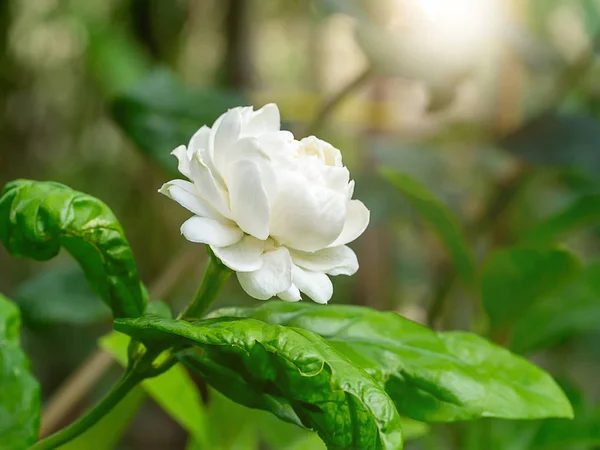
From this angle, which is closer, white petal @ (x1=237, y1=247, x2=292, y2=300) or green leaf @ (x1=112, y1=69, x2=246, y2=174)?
white petal @ (x1=237, y1=247, x2=292, y2=300)

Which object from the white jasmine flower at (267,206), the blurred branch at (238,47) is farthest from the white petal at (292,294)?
the blurred branch at (238,47)

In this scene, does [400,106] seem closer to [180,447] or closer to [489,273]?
[489,273]

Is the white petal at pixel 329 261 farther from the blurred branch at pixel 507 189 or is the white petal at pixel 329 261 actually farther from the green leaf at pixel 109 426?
the blurred branch at pixel 507 189

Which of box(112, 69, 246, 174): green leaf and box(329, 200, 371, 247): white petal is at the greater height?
box(329, 200, 371, 247): white petal

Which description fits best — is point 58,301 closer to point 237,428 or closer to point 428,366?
point 237,428

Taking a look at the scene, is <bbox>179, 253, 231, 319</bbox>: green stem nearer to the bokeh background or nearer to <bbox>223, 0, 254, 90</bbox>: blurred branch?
the bokeh background

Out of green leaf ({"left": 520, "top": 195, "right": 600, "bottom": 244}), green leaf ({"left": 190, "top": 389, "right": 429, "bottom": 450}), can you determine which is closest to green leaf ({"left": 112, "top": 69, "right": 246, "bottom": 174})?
green leaf ({"left": 190, "top": 389, "right": 429, "bottom": 450})
